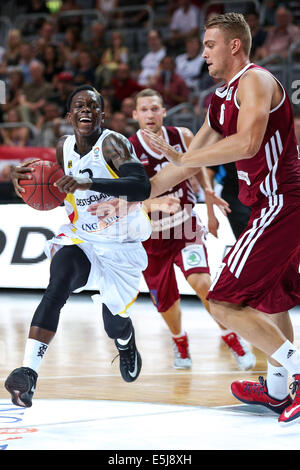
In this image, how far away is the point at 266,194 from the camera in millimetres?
4090

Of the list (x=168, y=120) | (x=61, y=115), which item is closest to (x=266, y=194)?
(x=168, y=120)

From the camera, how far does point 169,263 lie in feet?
20.4

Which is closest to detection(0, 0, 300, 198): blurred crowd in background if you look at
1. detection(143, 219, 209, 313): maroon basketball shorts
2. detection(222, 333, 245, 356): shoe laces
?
detection(143, 219, 209, 313): maroon basketball shorts

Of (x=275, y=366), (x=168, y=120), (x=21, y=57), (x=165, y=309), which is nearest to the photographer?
(x=275, y=366)

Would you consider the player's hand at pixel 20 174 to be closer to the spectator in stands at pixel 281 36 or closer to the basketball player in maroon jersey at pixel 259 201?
the basketball player in maroon jersey at pixel 259 201

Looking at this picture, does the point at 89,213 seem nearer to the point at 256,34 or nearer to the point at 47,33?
the point at 256,34

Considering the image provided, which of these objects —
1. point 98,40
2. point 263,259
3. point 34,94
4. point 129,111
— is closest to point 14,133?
point 34,94

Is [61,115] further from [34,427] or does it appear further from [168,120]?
[34,427]

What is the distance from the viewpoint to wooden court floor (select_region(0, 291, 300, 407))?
4.92 meters

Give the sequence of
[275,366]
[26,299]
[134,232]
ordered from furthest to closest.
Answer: [26,299]
[134,232]
[275,366]

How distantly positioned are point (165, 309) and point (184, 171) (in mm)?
2008

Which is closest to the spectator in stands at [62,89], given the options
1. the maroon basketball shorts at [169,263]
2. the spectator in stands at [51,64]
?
the spectator in stands at [51,64]

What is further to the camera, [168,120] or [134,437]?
[168,120]

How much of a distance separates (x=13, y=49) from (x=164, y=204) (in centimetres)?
1077
